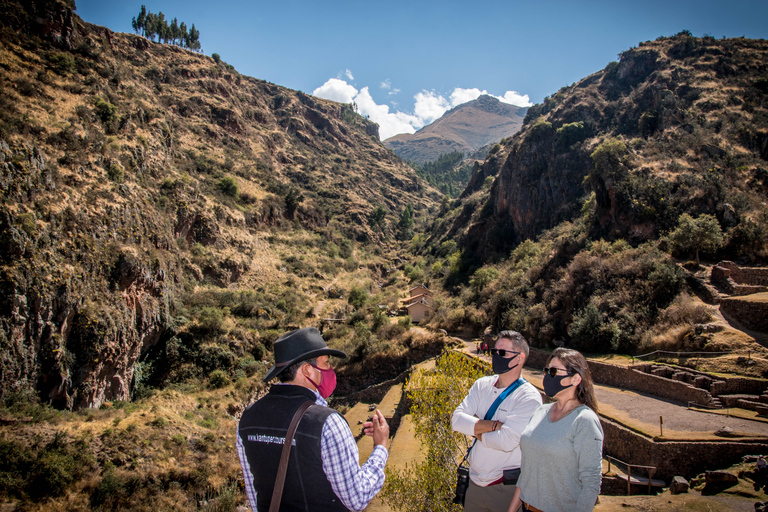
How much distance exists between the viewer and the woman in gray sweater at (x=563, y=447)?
108 inches

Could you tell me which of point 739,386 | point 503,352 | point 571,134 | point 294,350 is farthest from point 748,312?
point 571,134

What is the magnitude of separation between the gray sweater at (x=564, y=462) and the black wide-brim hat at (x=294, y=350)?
1920 millimetres

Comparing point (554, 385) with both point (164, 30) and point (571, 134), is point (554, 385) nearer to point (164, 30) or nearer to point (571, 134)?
point (571, 134)

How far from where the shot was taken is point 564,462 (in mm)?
2846

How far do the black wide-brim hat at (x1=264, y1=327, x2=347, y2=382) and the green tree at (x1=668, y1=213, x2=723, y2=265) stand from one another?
2191 centimetres

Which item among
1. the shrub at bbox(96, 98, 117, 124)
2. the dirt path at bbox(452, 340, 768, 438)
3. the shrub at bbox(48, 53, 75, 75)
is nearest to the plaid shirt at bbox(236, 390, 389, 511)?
the dirt path at bbox(452, 340, 768, 438)

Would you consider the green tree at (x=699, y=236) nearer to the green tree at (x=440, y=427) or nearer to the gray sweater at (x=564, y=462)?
the green tree at (x=440, y=427)

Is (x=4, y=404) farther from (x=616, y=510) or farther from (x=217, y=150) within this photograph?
(x=217, y=150)

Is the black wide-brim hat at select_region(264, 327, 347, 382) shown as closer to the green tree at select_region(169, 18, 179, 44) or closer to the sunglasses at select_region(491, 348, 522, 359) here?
the sunglasses at select_region(491, 348, 522, 359)

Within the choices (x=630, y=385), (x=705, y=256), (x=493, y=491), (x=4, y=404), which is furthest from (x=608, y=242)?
(x=4, y=404)

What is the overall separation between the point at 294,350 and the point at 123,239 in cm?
2172

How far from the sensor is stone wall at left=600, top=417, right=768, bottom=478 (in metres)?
8.14

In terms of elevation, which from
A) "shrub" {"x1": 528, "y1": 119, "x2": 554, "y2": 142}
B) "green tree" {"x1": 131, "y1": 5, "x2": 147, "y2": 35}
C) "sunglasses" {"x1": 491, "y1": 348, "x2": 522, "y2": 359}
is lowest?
"sunglasses" {"x1": 491, "y1": 348, "x2": 522, "y2": 359}

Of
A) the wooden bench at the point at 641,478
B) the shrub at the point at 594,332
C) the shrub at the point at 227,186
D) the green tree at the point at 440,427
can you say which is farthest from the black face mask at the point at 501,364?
the shrub at the point at 227,186
